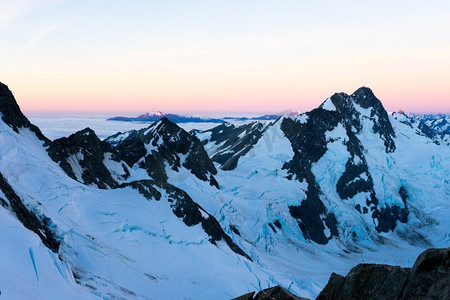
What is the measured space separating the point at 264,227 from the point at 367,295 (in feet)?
277

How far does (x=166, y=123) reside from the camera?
364ft

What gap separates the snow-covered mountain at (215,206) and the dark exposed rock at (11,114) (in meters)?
0.29

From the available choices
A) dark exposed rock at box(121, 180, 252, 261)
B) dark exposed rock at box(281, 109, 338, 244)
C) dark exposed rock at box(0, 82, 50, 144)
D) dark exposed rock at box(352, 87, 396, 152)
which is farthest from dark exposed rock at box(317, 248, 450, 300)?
dark exposed rock at box(352, 87, 396, 152)

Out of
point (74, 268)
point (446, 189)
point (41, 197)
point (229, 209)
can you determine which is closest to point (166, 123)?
point (229, 209)

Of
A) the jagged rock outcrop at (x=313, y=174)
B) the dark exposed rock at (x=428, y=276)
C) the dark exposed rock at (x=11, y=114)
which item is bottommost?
the jagged rock outcrop at (x=313, y=174)

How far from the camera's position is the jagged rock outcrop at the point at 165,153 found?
92312 millimetres

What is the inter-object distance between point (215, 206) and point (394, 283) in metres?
75.2

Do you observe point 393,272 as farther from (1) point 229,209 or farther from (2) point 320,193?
(2) point 320,193

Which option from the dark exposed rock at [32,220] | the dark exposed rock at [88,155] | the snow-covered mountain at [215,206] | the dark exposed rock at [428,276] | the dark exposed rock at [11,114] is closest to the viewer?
the dark exposed rock at [428,276]

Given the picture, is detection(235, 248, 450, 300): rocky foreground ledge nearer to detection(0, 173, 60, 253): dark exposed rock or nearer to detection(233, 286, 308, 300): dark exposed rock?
detection(233, 286, 308, 300): dark exposed rock

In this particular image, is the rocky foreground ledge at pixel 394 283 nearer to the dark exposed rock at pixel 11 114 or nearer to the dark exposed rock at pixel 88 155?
the dark exposed rock at pixel 88 155

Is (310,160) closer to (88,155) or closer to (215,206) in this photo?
(215,206)

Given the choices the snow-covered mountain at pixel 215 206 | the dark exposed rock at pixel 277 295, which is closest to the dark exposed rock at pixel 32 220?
the snow-covered mountain at pixel 215 206

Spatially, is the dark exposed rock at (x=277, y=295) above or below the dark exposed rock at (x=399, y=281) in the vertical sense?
below
